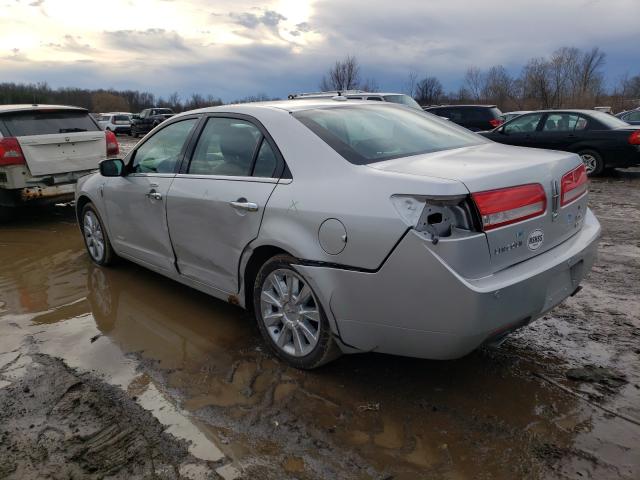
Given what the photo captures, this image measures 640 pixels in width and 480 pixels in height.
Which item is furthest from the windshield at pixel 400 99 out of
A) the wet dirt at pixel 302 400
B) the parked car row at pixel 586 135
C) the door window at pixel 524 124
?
the wet dirt at pixel 302 400

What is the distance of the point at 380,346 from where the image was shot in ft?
9.16

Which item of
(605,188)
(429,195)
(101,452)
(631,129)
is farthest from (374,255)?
(631,129)

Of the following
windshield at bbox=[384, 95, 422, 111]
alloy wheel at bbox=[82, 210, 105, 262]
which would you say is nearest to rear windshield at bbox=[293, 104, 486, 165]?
alloy wheel at bbox=[82, 210, 105, 262]

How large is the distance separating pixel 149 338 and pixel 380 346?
1.92m

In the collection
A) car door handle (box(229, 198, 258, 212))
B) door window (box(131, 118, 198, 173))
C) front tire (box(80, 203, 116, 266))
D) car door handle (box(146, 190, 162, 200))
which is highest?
door window (box(131, 118, 198, 173))

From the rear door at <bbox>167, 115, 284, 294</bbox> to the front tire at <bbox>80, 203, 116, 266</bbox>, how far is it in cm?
162

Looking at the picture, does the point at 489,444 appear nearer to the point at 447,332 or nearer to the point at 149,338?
the point at 447,332

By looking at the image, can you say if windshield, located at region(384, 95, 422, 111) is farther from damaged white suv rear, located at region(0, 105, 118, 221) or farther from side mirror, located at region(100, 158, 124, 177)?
side mirror, located at region(100, 158, 124, 177)

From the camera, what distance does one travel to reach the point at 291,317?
126 inches

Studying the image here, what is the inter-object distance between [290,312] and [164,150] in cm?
200

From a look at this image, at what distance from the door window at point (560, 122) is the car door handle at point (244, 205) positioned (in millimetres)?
10413

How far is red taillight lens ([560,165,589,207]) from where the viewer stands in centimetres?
296

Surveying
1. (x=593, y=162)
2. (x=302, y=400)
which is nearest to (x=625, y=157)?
(x=593, y=162)

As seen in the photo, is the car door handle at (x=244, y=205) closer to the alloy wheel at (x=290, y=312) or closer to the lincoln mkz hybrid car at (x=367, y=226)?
the lincoln mkz hybrid car at (x=367, y=226)
